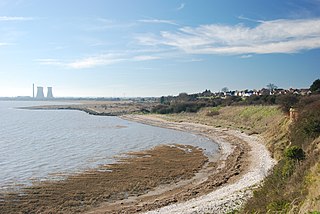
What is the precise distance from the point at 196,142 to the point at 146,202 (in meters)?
28.0

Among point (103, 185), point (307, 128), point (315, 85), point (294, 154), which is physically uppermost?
point (315, 85)

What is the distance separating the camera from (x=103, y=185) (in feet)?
79.6

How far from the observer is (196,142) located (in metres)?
47.8

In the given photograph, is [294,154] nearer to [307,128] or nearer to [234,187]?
[234,187]

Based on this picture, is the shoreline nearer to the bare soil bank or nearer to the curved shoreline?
the curved shoreline

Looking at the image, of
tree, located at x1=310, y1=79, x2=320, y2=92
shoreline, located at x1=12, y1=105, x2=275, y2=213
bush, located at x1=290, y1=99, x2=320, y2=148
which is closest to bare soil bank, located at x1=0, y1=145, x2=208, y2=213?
shoreline, located at x1=12, y1=105, x2=275, y2=213

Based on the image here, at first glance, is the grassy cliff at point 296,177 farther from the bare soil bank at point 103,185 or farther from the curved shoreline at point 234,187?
the bare soil bank at point 103,185

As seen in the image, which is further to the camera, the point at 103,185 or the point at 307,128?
the point at 103,185

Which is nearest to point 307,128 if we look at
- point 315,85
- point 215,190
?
point 215,190

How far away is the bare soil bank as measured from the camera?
2011 cm

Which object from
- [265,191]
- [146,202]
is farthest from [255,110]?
[265,191]

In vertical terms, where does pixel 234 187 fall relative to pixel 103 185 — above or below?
above

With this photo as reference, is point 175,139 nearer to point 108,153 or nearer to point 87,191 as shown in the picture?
point 108,153

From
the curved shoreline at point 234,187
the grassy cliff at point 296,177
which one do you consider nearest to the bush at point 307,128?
the grassy cliff at point 296,177
